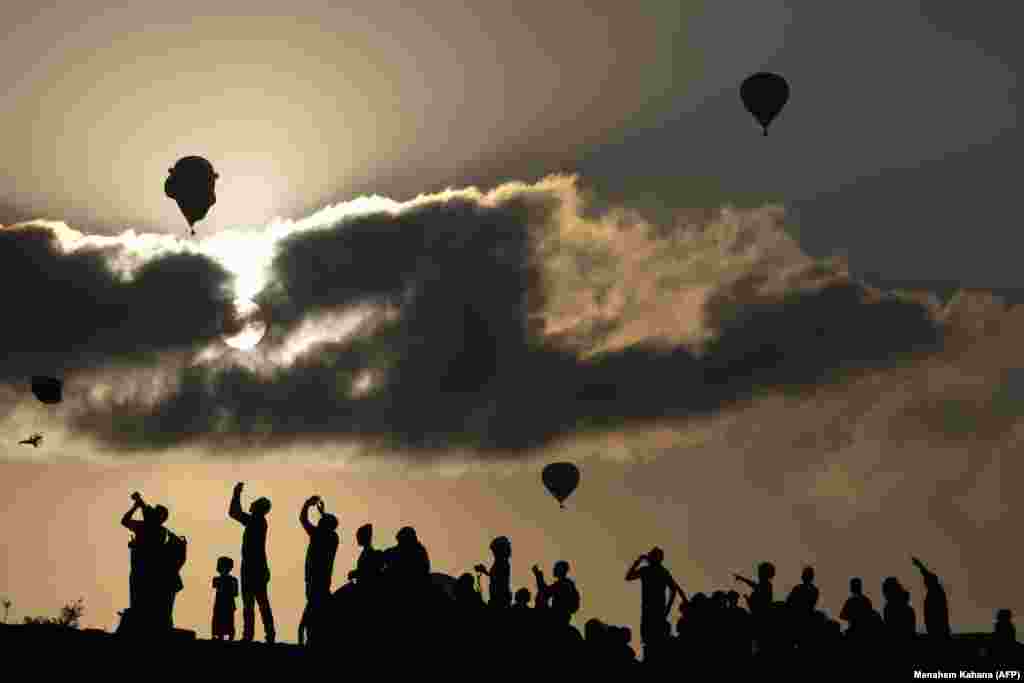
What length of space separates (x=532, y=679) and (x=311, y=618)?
3362 millimetres

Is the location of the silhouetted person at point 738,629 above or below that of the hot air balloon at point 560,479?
below

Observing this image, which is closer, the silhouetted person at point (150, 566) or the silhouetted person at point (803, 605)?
the silhouetted person at point (150, 566)

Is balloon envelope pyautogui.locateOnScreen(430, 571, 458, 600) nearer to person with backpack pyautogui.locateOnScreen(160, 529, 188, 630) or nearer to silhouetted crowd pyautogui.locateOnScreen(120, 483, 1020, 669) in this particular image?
silhouetted crowd pyautogui.locateOnScreen(120, 483, 1020, 669)

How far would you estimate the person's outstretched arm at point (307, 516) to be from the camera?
26.7 metres

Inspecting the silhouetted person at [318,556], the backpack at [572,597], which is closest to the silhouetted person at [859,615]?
the backpack at [572,597]

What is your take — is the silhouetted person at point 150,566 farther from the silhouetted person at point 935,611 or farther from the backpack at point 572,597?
the silhouetted person at point 935,611

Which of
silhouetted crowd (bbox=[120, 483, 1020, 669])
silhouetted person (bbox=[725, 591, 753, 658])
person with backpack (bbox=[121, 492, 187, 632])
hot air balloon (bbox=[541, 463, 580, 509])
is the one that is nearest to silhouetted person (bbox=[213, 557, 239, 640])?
silhouetted crowd (bbox=[120, 483, 1020, 669])

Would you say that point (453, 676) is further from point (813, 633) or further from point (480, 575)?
point (813, 633)

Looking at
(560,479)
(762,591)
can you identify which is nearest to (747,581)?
(762,591)

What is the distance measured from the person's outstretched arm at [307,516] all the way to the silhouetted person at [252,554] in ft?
1.70

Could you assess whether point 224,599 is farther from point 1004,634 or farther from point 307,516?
point 1004,634

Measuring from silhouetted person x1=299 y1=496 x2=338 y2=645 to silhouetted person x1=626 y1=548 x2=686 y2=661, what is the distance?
472 cm

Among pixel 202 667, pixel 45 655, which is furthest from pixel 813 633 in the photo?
pixel 45 655

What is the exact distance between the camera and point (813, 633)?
27.8 m
